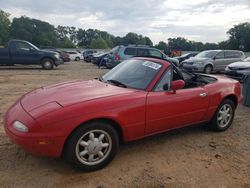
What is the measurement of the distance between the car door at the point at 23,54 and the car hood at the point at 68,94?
529 inches

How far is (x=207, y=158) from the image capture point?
4016mm

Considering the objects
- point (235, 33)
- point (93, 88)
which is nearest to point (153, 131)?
point (93, 88)

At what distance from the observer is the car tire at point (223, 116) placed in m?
5.06

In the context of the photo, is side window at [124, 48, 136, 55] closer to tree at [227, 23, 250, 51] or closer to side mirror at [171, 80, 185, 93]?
side mirror at [171, 80, 185, 93]

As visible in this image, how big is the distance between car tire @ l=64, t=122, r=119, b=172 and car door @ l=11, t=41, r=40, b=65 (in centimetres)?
1460

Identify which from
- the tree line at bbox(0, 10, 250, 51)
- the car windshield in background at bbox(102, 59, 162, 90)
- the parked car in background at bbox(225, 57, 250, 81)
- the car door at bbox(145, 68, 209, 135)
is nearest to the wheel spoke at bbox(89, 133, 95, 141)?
the car door at bbox(145, 68, 209, 135)

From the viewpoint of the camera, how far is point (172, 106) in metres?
4.14

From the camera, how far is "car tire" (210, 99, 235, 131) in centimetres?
506

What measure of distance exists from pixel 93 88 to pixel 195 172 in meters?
1.86

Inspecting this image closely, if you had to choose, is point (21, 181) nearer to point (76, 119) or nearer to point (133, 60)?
point (76, 119)

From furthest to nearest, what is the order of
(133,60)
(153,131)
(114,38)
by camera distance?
(114,38) < (133,60) < (153,131)

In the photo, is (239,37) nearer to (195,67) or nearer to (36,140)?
(195,67)

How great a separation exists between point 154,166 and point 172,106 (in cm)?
97

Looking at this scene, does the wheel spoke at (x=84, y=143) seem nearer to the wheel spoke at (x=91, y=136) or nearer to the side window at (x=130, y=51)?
the wheel spoke at (x=91, y=136)
